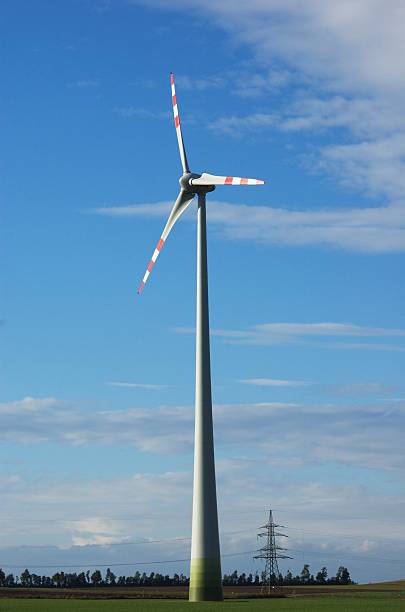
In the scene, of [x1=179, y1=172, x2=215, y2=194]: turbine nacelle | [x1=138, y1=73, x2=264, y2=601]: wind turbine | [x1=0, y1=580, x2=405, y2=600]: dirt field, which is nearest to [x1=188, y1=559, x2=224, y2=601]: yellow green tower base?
[x1=138, y1=73, x2=264, y2=601]: wind turbine

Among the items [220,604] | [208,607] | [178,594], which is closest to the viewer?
[208,607]

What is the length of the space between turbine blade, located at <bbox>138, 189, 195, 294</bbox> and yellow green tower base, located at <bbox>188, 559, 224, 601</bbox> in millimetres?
22981

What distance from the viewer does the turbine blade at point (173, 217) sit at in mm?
88750

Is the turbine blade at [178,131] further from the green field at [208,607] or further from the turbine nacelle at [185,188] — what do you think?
the green field at [208,607]

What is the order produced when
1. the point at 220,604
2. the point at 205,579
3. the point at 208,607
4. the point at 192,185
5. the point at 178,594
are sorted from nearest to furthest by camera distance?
1. the point at 208,607
2. the point at 220,604
3. the point at 205,579
4. the point at 192,185
5. the point at 178,594

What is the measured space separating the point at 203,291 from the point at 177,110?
18.8 metres

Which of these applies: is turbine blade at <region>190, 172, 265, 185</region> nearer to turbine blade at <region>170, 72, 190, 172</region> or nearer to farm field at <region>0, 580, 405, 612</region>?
turbine blade at <region>170, 72, 190, 172</region>

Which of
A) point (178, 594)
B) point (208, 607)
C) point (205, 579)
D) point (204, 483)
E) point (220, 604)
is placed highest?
point (204, 483)

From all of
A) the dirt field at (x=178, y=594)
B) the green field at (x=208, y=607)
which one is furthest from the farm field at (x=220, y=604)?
the dirt field at (x=178, y=594)

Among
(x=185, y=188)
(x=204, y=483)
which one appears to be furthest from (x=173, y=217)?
(x=204, y=483)

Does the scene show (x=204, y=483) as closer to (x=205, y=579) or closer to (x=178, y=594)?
(x=205, y=579)

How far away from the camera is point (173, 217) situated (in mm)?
89688

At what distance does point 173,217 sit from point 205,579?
29688mm

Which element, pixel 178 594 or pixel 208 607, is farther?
pixel 178 594
